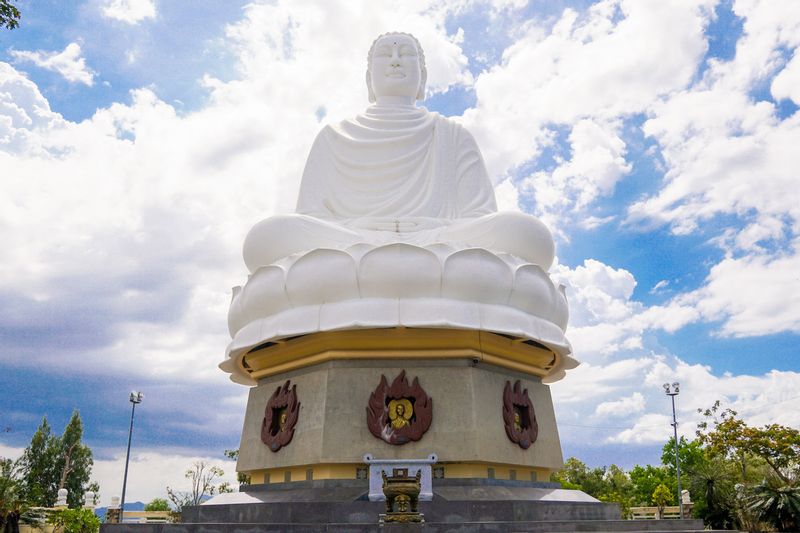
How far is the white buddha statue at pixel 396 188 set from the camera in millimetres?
10664

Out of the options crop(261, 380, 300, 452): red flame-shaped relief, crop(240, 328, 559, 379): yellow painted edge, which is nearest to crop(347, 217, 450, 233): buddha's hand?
crop(240, 328, 559, 379): yellow painted edge

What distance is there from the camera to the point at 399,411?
9492mm

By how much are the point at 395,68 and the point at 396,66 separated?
0.05 m

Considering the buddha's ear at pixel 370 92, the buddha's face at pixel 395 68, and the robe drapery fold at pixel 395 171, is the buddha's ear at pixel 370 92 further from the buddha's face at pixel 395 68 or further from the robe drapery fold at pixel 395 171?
the robe drapery fold at pixel 395 171

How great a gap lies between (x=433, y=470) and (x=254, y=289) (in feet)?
11.7

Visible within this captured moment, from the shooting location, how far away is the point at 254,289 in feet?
34.1

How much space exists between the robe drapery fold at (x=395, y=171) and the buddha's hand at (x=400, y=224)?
1.43ft

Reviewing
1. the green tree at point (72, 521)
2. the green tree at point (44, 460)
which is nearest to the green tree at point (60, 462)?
the green tree at point (44, 460)

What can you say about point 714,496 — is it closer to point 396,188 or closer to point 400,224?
point 396,188

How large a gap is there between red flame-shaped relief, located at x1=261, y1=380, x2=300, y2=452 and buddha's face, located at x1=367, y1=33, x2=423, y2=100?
626cm

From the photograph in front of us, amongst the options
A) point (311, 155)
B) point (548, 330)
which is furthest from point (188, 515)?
point (311, 155)

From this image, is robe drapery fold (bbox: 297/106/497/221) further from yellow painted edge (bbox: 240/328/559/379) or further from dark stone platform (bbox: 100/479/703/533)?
dark stone platform (bbox: 100/479/703/533)

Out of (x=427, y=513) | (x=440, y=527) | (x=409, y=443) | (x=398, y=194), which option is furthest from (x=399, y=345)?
(x=398, y=194)

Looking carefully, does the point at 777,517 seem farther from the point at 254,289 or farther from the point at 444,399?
the point at 254,289
